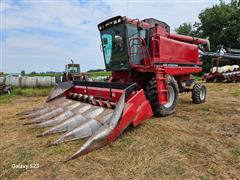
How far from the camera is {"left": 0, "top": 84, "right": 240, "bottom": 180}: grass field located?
2.85 m

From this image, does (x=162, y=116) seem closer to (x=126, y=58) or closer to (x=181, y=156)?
(x=126, y=58)

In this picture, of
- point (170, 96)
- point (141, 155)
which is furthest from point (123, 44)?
point (141, 155)

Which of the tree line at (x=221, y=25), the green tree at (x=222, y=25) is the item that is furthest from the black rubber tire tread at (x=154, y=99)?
the green tree at (x=222, y=25)

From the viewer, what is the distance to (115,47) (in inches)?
241

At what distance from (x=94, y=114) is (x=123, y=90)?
2.50 feet

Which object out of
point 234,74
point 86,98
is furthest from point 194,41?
point 234,74

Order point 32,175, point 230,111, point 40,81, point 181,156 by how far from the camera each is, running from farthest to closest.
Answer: point 40,81 < point 230,111 < point 181,156 < point 32,175

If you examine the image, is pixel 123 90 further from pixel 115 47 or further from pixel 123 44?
pixel 115 47

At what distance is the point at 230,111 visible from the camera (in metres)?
6.41

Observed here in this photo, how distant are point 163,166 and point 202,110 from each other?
3.95 m

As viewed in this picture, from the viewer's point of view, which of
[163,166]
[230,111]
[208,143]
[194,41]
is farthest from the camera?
[194,41]

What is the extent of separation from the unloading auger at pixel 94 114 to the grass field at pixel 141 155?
0.16m

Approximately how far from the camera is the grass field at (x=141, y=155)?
2.85 metres

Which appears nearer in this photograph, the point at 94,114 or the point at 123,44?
the point at 94,114
